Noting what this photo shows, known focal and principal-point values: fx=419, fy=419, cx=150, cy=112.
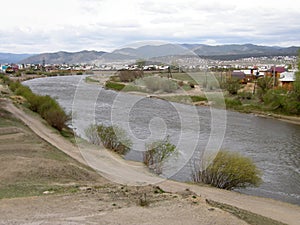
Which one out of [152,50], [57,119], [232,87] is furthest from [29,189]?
[232,87]

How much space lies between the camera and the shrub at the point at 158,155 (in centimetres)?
1964

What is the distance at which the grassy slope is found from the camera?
12773mm

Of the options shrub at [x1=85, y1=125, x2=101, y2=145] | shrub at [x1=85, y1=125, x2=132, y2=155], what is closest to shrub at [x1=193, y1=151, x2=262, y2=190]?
shrub at [x1=85, y1=125, x2=132, y2=155]

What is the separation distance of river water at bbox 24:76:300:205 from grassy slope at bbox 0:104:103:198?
4.75 m

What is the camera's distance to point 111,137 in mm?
23469

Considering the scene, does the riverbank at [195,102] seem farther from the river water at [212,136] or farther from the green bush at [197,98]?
the river water at [212,136]

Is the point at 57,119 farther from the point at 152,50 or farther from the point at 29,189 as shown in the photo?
the point at 152,50

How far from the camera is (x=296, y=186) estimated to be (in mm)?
18484

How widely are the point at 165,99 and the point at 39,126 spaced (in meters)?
25.1

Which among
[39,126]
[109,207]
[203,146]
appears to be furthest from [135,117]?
[109,207]

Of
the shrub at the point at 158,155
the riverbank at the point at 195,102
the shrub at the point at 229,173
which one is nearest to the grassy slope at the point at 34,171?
the shrub at the point at 158,155

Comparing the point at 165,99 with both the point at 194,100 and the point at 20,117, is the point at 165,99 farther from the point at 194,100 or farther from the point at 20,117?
the point at 20,117

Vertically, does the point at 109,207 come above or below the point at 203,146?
above

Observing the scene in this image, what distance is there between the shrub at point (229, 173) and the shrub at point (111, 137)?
6058mm
